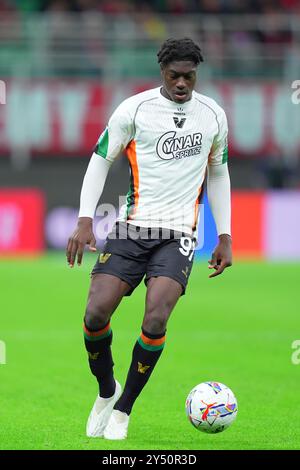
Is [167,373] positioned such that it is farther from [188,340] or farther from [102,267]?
[102,267]

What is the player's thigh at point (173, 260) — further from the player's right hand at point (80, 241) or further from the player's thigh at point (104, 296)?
the player's right hand at point (80, 241)

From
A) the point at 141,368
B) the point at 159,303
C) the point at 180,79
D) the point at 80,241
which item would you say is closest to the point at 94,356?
the point at 141,368

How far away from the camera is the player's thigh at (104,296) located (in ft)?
21.2

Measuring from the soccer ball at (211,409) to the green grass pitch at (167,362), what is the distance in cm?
10

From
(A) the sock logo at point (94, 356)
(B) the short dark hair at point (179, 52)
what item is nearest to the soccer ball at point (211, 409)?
(A) the sock logo at point (94, 356)

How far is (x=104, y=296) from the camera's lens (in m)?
6.46

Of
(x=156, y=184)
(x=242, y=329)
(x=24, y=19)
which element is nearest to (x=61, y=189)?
(x=24, y=19)

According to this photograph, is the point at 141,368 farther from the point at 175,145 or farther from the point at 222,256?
the point at 175,145

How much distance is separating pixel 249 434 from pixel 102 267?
1414 millimetres

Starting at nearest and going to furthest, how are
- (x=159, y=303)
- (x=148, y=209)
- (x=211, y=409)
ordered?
(x=159, y=303)
(x=211, y=409)
(x=148, y=209)

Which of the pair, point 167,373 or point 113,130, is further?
point 167,373

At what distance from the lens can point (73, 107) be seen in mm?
21891

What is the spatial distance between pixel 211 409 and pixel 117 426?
58cm
